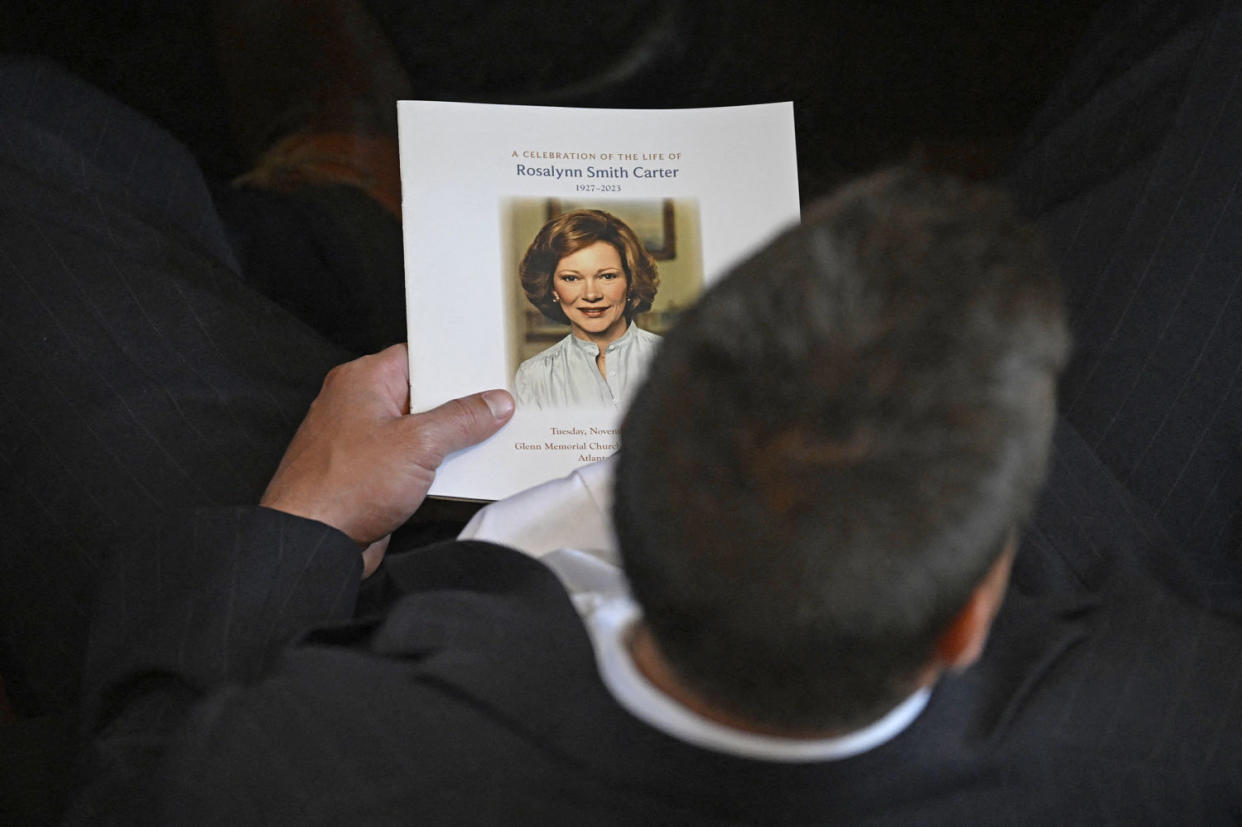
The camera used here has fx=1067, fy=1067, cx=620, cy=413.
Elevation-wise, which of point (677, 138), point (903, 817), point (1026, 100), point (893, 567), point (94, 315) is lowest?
point (903, 817)

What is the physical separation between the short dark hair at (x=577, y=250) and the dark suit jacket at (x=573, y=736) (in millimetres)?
273

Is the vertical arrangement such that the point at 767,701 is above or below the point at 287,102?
below

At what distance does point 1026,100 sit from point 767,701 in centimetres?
96

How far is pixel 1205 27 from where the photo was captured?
0.79 metres

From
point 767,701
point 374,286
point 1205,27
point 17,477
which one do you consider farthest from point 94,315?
point 1205,27

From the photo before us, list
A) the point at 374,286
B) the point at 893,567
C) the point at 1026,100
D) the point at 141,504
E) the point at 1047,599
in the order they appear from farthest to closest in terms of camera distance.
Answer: the point at 1026,100, the point at 374,286, the point at 141,504, the point at 1047,599, the point at 893,567

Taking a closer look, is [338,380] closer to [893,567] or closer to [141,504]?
[141,504]

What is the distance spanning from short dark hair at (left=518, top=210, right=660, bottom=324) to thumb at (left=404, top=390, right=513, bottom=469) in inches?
3.3

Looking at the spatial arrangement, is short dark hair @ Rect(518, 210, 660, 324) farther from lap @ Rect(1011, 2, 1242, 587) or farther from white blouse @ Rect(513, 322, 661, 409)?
lap @ Rect(1011, 2, 1242, 587)

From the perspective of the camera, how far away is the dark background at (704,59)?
1122 millimetres

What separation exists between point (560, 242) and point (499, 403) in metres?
0.13

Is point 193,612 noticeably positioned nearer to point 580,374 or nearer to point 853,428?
point 580,374

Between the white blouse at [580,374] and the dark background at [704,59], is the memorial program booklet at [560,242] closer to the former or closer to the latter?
the white blouse at [580,374]

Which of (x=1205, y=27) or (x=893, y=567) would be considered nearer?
(x=893, y=567)
